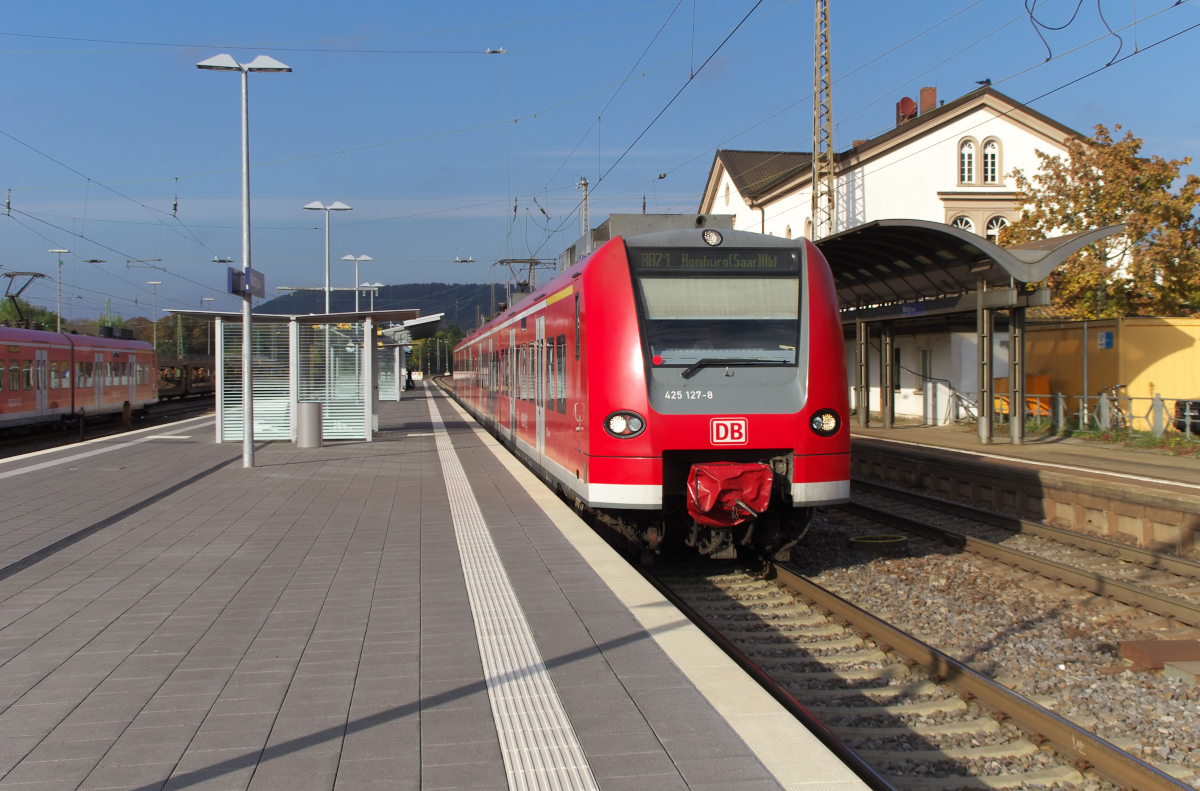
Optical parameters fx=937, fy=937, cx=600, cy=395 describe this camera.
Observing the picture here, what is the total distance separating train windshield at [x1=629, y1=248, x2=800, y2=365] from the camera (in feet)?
26.1

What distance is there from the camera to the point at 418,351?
125188mm

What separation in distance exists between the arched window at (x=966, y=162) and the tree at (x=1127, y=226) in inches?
370

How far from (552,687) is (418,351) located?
405 ft

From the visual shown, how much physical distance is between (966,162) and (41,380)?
101ft

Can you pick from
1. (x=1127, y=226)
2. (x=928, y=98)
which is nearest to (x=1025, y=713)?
(x=1127, y=226)

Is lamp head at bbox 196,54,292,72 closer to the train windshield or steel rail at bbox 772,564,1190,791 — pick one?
the train windshield

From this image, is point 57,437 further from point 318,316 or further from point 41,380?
point 318,316

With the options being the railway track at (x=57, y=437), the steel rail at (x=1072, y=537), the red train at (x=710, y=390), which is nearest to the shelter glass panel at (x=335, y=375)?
the railway track at (x=57, y=437)

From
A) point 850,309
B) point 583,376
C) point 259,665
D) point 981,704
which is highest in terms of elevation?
point 850,309

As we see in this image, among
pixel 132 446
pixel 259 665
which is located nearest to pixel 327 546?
pixel 259 665

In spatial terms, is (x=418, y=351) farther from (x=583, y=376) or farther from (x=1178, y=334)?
(x=583, y=376)

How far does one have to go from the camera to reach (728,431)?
7.67 m

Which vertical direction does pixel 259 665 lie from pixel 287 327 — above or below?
below

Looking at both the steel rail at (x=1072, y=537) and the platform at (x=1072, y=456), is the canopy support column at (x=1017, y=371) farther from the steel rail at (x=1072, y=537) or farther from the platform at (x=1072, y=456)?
the steel rail at (x=1072, y=537)
